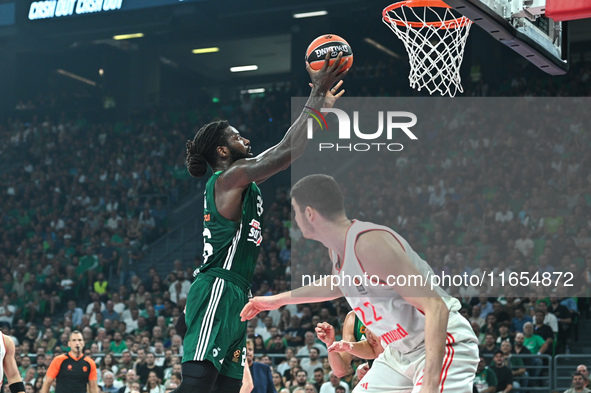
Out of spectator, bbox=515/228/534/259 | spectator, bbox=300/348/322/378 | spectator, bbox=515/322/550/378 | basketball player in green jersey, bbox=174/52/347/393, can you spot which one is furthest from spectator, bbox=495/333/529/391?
basketball player in green jersey, bbox=174/52/347/393

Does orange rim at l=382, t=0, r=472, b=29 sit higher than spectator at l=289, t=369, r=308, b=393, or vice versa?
orange rim at l=382, t=0, r=472, b=29

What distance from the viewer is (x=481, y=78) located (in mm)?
18734

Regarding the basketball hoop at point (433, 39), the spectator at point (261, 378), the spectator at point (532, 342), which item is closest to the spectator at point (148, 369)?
the spectator at point (261, 378)

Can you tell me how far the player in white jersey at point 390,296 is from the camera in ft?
10.9

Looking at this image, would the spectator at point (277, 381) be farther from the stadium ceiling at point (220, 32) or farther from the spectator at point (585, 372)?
the stadium ceiling at point (220, 32)

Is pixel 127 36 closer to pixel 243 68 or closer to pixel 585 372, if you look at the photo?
pixel 243 68

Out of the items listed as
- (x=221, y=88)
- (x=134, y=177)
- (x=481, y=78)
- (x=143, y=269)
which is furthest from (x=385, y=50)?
(x=143, y=269)

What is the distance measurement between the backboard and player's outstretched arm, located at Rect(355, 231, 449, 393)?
84.4 inches

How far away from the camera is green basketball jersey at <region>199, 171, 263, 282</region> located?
427cm

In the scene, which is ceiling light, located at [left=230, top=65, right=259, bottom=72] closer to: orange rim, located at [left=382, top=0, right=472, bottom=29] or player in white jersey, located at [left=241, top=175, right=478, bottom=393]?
orange rim, located at [left=382, top=0, right=472, bottom=29]

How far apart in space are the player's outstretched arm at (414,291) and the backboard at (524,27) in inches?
84.4

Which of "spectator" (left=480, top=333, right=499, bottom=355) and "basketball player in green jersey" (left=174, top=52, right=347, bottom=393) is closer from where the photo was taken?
"basketball player in green jersey" (left=174, top=52, right=347, bottom=393)

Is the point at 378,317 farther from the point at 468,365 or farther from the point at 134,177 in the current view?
the point at 134,177

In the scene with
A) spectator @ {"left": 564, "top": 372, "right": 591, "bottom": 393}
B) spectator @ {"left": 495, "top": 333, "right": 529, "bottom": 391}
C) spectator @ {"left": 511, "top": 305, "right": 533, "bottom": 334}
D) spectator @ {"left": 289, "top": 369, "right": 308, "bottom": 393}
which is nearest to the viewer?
spectator @ {"left": 564, "top": 372, "right": 591, "bottom": 393}
